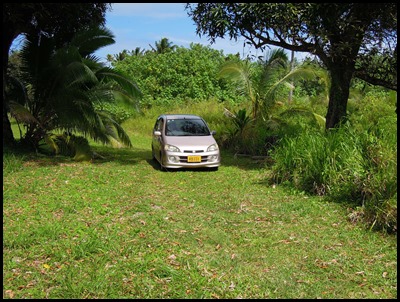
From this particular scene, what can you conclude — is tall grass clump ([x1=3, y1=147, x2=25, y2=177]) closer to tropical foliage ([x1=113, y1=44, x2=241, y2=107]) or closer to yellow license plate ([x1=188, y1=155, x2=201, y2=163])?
yellow license plate ([x1=188, y1=155, x2=201, y2=163])

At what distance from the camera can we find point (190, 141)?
11.4m

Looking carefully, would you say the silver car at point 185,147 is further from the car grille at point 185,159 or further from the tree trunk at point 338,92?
the tree trunk at point 338,92

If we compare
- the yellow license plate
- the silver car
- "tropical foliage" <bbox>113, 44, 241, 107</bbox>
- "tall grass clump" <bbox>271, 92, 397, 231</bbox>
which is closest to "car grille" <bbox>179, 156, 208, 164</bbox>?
the silver car

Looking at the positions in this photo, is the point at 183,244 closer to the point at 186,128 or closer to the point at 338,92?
the point at 186,128

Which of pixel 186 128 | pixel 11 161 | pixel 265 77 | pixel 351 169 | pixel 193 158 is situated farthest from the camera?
pixel 265 77

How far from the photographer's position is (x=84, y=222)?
6301 mm

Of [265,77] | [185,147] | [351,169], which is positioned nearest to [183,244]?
[351,169]

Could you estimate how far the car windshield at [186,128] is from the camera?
1201 cm

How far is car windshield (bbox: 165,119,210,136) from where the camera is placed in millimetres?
12013

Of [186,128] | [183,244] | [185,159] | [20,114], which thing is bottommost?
[183,244]

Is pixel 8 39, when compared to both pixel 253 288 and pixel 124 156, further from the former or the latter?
pixel 253 288

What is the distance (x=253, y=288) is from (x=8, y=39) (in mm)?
11216

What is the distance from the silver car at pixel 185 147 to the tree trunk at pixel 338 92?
11.8 feet

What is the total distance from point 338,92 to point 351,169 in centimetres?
481
